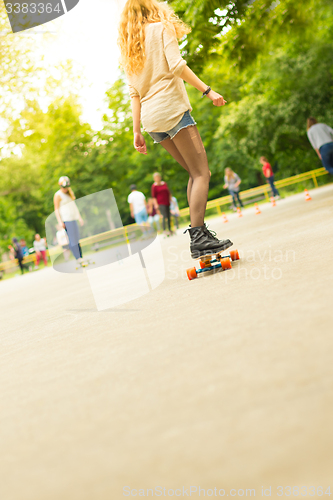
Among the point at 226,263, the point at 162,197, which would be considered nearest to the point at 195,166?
the point at 226,263

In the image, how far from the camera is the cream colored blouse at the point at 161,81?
15.2 feet

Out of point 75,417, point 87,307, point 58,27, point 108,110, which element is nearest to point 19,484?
point 75,417

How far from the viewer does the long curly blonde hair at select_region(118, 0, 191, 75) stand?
4.69m

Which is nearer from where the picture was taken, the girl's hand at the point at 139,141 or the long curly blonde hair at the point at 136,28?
the long curly blonde hair at the point at 136,28

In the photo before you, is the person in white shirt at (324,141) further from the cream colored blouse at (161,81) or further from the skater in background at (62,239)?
the cream colored blouse at (161,81)

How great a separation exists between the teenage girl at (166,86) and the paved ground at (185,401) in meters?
1.25

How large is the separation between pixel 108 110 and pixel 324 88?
18878mm

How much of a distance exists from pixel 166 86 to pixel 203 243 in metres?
1.45

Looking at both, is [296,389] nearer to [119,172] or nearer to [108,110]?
[108,110]

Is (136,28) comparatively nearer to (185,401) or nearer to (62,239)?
(62,239)

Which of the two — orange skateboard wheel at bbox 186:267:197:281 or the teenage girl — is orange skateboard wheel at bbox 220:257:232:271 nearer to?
the teenage girl

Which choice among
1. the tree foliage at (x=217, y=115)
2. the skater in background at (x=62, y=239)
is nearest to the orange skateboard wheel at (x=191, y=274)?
the skater in background at (x=62, y=239)

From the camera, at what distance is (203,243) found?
4.59 meters

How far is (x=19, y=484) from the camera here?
1.47 metres
